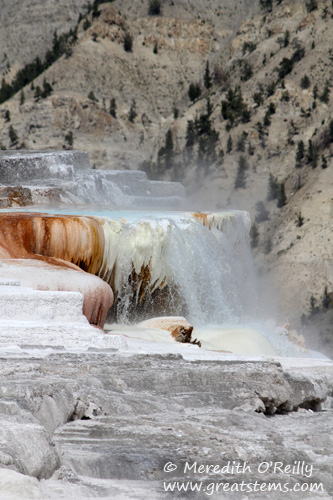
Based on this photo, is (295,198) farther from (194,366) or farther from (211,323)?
(194,366)

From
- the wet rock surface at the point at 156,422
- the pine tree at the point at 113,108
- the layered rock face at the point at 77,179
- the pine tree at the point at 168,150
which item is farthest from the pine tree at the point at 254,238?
the wet rock surface at the point at 156,422

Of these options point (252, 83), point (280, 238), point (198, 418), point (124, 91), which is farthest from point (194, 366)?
point (124, 91)

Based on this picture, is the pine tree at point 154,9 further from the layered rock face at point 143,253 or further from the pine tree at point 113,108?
the layered rock face at point 143,253

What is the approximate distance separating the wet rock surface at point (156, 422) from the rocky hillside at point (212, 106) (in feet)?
60.9

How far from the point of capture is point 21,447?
95.2 inches

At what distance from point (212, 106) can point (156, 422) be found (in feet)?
102

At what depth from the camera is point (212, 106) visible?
33.5m

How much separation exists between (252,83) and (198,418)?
3096 cm

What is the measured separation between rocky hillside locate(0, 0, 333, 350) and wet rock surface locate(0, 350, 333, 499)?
18550mm

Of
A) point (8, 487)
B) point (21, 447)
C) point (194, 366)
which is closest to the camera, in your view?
point (8, 487)

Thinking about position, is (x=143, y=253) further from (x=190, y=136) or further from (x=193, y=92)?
(x=193, y=92)

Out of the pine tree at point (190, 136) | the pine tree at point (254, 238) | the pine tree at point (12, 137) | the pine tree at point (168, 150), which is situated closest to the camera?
the pine tree at point (254, 238)

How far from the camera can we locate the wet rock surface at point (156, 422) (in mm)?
2547

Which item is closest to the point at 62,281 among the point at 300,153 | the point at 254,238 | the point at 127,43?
the point at 254,238
